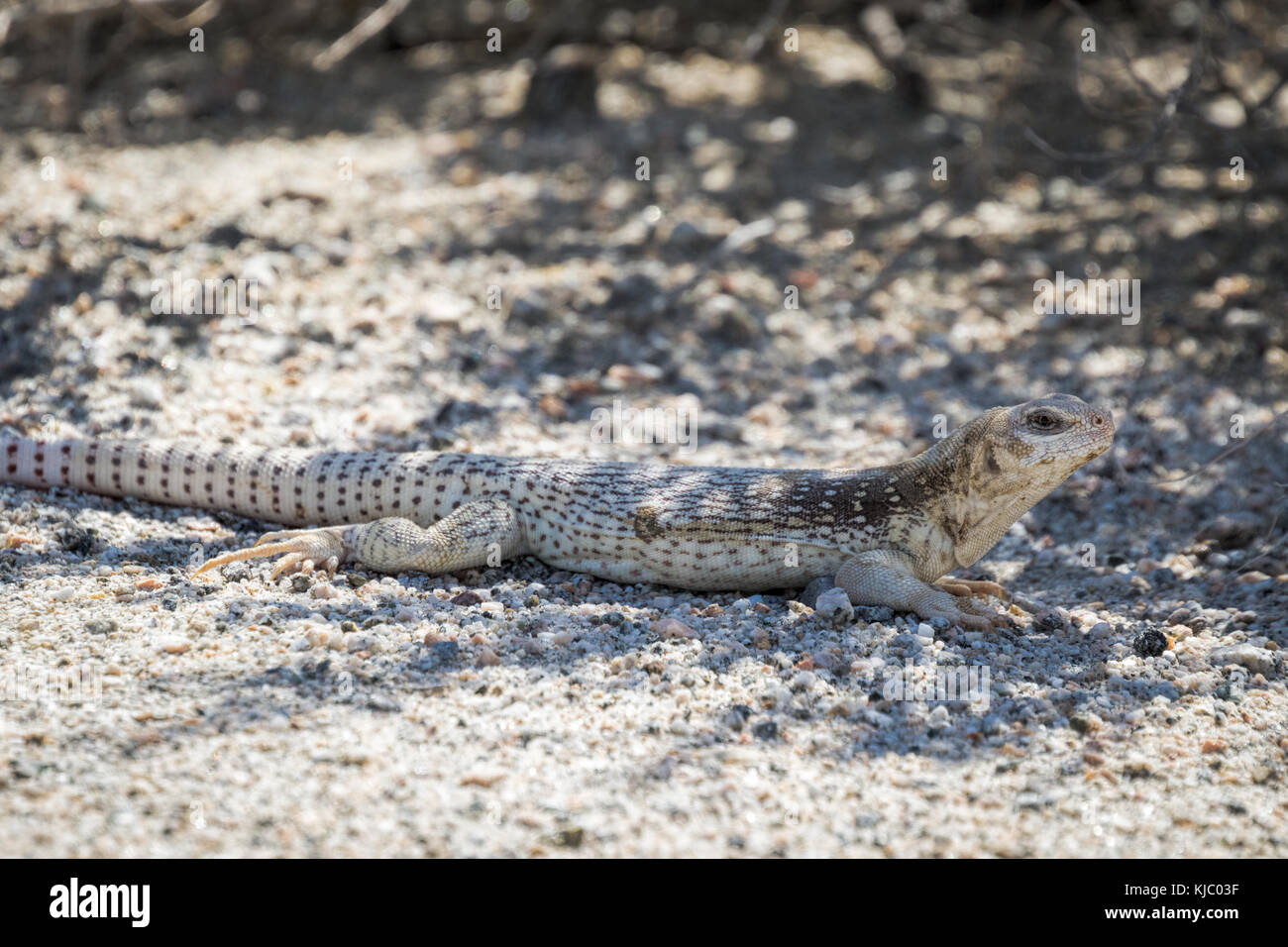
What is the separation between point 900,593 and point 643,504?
1.28 m

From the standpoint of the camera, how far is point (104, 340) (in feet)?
25.7

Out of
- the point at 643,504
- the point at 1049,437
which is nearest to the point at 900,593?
the point at 1049,437

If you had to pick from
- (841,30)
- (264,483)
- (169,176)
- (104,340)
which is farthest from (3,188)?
(841,30)

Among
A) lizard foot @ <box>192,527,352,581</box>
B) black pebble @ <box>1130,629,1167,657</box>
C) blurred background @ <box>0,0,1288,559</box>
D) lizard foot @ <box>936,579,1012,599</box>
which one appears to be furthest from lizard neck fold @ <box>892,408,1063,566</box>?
lizard foot @ <box>192,527,352,581</box>

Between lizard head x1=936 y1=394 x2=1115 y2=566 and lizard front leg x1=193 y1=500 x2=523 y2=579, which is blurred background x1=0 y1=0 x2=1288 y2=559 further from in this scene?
lizard head x1=936 y1=394 x2=1115 y2=566

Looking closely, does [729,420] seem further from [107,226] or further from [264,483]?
[107,226]

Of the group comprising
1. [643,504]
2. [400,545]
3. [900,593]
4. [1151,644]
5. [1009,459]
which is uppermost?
[1009,459]

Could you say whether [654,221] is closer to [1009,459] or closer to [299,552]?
[1009,459]

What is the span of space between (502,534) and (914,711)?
2176 millimetres

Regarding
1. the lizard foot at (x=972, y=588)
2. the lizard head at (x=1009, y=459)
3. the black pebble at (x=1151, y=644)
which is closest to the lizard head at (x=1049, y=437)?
the lizard head at (x=1009, y=459)

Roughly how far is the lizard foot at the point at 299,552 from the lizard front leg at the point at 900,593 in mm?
2384

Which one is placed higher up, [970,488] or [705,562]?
[970,488]

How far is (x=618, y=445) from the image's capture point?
782cm

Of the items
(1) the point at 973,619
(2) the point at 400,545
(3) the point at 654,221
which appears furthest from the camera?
(3) the point at 654,221
